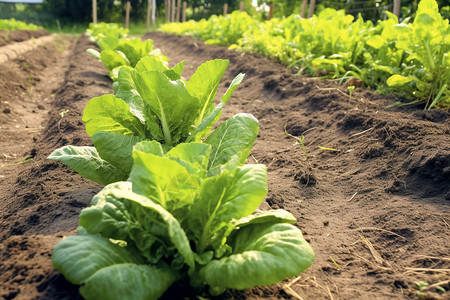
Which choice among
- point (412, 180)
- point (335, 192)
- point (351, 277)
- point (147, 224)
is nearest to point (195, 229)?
point (147, 224)

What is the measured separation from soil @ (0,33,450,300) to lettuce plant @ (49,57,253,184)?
0.28 m

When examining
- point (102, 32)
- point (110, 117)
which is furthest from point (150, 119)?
point (102, 32)

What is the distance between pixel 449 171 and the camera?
103 inches

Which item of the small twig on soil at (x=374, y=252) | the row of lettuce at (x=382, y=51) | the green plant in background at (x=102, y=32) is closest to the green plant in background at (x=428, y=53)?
the row of lettuce at (x=382, y=51)

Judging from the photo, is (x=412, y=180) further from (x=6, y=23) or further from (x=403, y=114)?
(x=6, y=23)

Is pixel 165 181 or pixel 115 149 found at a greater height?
pixel 165 181

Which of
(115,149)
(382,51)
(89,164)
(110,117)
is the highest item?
(382,51)

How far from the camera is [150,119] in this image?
7.73 ft

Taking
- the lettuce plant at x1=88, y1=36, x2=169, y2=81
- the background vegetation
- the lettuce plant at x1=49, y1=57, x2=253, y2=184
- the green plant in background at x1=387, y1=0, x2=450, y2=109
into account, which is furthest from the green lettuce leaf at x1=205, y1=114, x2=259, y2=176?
the background vegetation

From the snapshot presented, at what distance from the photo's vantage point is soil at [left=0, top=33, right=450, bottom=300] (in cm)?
174

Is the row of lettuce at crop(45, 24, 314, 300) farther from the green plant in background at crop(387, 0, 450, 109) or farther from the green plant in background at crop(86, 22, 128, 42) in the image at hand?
the green plant in background at crop(86, 22, 128, 42)

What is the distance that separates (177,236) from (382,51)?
13.7 ft

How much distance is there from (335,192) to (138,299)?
1966 millimetres

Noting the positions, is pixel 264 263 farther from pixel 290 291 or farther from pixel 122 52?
pixel 122 52
